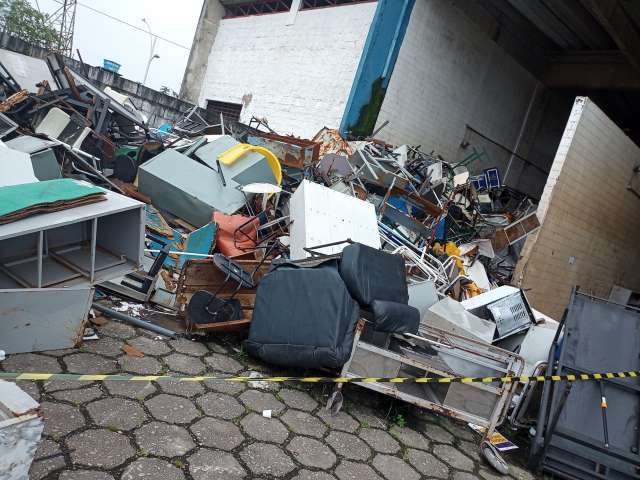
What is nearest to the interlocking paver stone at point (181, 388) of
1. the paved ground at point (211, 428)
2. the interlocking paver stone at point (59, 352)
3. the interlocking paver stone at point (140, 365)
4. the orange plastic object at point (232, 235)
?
the paved ground at point (211, 428)

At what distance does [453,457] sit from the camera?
294 cm

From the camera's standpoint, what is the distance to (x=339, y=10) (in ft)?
35.8

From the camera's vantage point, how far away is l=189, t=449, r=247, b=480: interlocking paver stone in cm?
207

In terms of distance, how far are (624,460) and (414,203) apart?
4147 millimetres

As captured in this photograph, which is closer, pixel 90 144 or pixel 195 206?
pixel 195 206

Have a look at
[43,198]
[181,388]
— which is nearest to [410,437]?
[181,388]

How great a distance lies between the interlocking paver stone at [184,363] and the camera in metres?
2.95

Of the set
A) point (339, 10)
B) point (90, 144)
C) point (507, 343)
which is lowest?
point (507, 343)

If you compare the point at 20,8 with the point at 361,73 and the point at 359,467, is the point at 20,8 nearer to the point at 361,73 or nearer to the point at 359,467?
the point at 361,73

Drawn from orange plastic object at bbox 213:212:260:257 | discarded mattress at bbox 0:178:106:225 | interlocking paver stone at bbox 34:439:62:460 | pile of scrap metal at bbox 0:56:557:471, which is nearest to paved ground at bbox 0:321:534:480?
interlocking paver stone at bbox 34:439:62:460

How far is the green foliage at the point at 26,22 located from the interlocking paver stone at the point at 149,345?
1183 inches

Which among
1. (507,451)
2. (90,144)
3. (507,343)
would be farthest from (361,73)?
(507,451)

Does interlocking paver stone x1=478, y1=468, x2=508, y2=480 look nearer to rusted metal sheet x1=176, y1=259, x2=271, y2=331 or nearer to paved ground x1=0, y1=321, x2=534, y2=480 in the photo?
paved ground x1=0, y1=321, x2=534, y2=480

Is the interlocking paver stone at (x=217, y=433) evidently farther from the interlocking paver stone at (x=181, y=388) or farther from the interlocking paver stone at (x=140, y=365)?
the interlocking paver stone at (x=140, y=365)
